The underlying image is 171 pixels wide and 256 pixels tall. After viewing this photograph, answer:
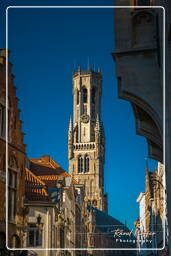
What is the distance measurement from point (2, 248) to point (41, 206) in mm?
12935

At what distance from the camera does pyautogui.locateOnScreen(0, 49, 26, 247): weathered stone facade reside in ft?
64.9

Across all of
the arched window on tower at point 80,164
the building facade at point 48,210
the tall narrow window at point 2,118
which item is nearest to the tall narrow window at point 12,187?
the tall narrow window at point 2,118

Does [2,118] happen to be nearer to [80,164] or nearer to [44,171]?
[44,171]

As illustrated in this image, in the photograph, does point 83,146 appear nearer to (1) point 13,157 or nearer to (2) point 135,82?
(1) point 13,157

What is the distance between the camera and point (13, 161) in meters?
21.0

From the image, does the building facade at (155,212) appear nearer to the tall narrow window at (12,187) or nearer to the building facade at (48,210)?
the building facade at (48,210)

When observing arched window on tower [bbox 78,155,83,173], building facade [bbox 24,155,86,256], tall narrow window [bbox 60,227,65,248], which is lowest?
tall narrow window [bbox 60,227,65,248]

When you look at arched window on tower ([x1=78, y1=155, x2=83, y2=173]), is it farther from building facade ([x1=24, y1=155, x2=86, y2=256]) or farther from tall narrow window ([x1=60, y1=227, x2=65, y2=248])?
tall narrow window ([x1=60, y1=227, x2=65, y2=248])

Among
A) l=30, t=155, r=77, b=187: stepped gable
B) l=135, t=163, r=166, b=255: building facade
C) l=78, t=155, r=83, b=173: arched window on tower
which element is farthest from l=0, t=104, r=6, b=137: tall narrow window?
l=78, t=155, r=83, b=173: arched window on tower

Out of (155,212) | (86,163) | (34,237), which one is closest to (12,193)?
(34,237)

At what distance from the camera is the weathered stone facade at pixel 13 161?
64.9 feet

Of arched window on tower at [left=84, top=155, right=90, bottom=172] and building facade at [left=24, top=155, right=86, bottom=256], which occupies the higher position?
arched window on tower at [left=84, top=155, right=90, bottom=172]

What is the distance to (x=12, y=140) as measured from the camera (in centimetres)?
2105

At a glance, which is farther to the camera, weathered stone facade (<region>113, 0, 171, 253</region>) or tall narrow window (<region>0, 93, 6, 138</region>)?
tall narrow window (<region>0, 93, 6, 138</region>)
